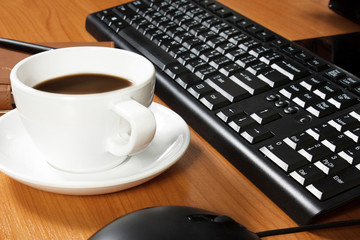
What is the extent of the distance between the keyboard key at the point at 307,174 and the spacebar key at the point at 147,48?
0.71ft

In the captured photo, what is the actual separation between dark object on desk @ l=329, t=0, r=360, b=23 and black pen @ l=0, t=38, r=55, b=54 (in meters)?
0.47

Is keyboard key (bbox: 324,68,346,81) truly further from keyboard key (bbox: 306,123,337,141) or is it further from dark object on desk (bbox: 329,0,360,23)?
dark object on desk (bbox: 329,0,360,23)

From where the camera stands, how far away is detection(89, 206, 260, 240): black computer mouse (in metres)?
0.29

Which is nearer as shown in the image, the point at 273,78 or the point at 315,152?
the point at 315,152

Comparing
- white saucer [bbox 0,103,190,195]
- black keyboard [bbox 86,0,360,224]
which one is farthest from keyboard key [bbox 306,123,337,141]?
white saucer [bbox 0,103,190,195]

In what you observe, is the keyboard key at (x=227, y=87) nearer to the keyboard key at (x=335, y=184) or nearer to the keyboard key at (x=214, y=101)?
the keyboard key at (x=214, y=101)

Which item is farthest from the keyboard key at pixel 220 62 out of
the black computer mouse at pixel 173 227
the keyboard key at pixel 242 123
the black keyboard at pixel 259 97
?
the black computer mouse at pixel 173 227

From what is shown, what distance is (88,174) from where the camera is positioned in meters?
0.40

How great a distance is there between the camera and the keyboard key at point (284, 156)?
38 cm

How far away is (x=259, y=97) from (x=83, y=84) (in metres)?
0.17

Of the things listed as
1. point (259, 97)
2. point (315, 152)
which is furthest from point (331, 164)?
point (259, 97)

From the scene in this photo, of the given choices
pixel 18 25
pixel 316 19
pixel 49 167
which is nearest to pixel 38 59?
pixel 49 167

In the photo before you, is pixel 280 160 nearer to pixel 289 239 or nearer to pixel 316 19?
pixel 289 239

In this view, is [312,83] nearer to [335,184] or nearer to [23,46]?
[335,184]
